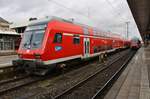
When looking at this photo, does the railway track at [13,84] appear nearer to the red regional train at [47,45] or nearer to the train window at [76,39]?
the red regional train at [47,45]

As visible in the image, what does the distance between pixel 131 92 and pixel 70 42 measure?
19.0 ft

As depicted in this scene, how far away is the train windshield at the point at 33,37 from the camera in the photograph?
10570 millimetres

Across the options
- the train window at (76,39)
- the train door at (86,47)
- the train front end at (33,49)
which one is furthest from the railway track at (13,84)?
the train door at (86,47)

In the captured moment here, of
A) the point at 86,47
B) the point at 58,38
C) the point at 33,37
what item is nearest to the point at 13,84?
the point at 33,37

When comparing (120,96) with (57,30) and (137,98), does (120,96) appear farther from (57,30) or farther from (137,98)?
(57,30)

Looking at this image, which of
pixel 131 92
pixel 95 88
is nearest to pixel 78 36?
pixel 95 88

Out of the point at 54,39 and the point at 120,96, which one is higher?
the point at 54,39

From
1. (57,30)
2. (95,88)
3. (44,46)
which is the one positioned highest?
(57,30)

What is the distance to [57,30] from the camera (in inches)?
433

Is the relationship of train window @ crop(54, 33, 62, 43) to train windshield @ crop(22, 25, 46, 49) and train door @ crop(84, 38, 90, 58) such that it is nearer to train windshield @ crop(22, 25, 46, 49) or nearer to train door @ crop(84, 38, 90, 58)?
train windshield @ crop(22, 25, 46, 49)

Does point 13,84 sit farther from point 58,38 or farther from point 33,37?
point 58,38

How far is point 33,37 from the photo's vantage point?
11016 mm

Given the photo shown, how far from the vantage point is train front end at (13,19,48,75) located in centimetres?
1011

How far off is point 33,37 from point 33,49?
812 mm
